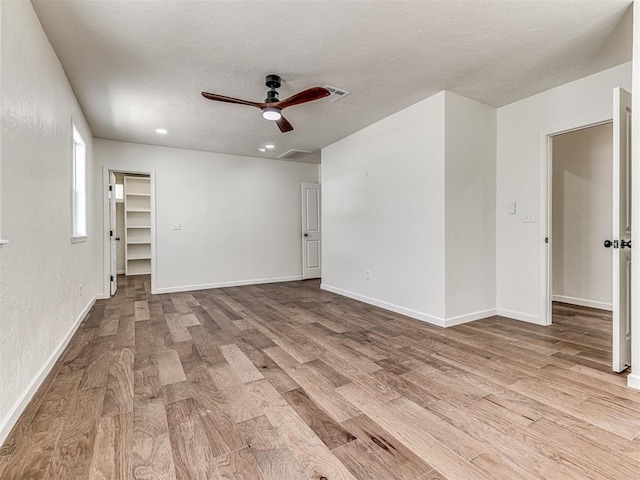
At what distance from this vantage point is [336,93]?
3199mm

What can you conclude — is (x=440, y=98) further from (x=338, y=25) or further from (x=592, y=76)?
(x=338, y=25)

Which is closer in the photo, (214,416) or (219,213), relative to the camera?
(214,416)

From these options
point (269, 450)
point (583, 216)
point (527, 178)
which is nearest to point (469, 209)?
point (527, 178)

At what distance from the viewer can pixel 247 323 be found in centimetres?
350

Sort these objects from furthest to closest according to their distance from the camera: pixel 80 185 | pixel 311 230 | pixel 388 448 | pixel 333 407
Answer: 1. pixel 311 230
2. pixel 80 185
3. pixel 333 407
4. pixel 388 448

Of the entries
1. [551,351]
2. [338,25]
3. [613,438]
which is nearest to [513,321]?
[551,351]

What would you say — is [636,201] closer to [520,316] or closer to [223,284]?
[520,316]

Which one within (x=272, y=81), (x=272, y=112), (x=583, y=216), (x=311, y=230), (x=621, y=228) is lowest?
(x=621, y=228)

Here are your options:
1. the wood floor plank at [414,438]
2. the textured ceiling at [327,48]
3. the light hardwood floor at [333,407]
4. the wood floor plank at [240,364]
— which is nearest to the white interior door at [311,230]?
the textured ceiling at [327,48]

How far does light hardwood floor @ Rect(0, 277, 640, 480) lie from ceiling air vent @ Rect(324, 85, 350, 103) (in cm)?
241

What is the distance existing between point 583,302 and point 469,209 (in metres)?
2.18

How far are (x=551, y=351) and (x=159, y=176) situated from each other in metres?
5.61

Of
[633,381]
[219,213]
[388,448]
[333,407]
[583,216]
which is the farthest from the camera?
[219,213]

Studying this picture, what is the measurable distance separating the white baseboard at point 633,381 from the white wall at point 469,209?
4.64 feet
